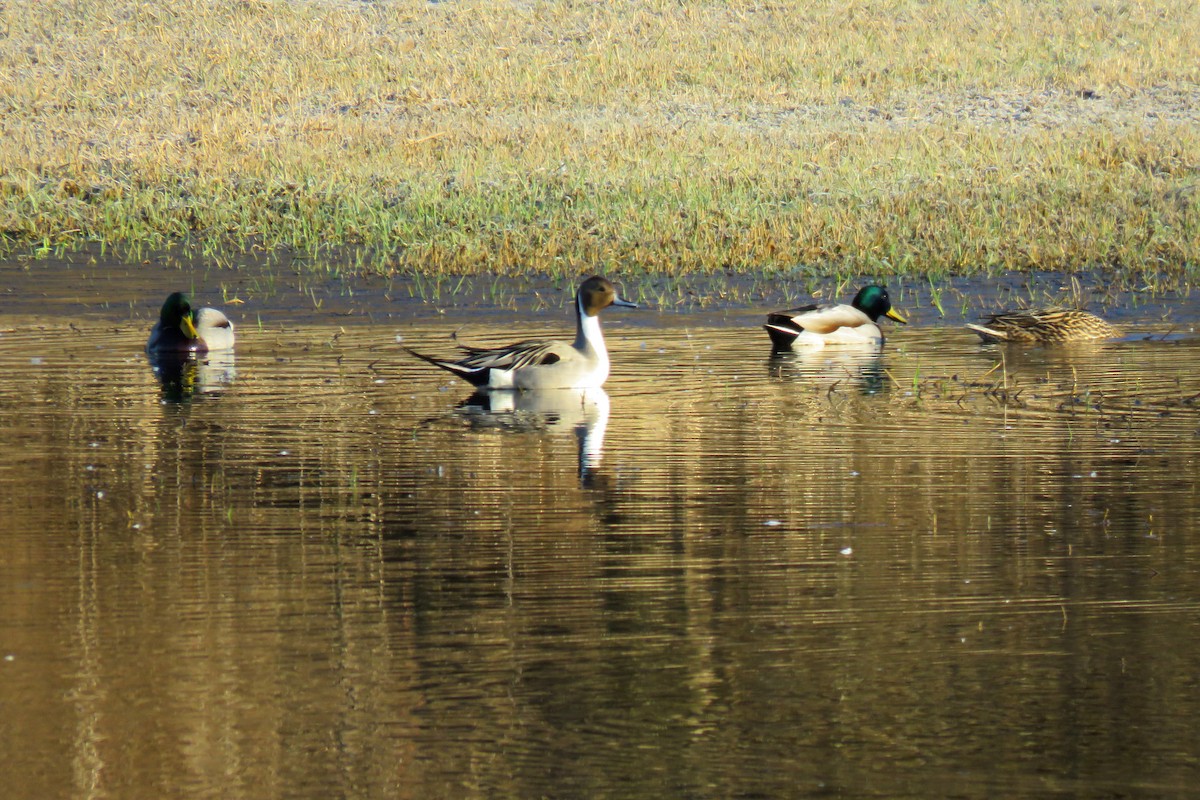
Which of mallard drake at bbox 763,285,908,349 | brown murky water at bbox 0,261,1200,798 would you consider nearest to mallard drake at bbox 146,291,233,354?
brown murky water at bbox 0,261,1200,798

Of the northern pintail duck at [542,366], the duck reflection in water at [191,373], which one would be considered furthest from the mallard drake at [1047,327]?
the duck reflection in water at [191,373]

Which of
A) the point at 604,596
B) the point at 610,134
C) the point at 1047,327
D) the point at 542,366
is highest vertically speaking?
the point at 610,134

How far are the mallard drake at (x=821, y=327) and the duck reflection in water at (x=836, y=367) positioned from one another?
71 mm

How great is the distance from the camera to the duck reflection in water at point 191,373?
11781 millimetres

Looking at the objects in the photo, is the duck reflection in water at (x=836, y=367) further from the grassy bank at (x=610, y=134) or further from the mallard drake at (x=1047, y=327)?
the grassy bank at (x=610, y=134)

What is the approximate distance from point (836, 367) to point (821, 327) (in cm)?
100

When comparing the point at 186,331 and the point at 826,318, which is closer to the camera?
the point at 186,331

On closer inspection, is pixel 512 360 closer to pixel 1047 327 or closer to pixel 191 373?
pixel 191 373

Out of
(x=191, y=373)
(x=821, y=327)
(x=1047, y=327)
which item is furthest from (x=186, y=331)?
(x=1047, y=327)

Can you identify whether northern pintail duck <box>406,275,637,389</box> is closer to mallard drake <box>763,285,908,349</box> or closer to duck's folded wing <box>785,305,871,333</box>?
mallard drake <box>763,285,908,349</box>

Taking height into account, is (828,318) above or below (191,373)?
above

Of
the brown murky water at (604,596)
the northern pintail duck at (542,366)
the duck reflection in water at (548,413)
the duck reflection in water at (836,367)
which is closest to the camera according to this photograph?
the brown murky water at (604,596)

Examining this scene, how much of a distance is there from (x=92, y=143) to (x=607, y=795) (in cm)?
2523

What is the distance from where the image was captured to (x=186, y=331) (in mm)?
13758
